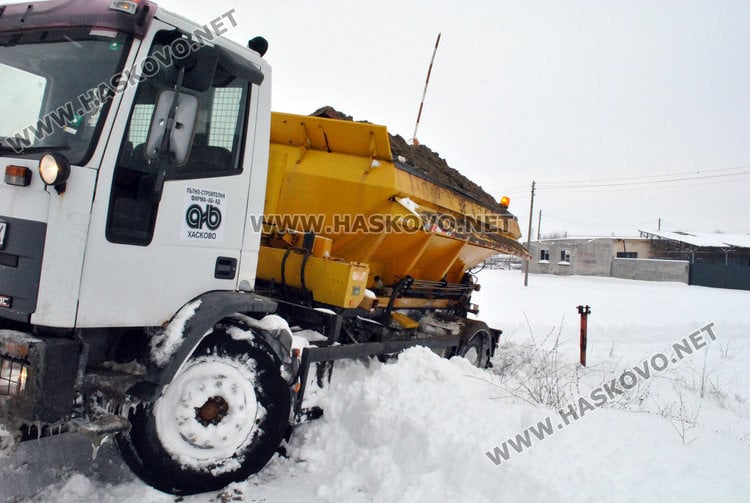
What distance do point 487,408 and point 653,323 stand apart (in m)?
12.2

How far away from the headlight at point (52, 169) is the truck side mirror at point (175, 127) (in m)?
0.38

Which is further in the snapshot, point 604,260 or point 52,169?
point 604,260

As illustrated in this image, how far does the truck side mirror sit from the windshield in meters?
0.28

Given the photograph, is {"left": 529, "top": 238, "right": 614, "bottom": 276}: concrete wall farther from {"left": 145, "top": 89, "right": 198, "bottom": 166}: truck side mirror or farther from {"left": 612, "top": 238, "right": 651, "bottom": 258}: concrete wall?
{"left": 145, "top": 89, "right": 198, "bottom": 166}: truck side mirror

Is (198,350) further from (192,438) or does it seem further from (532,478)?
(532,478)

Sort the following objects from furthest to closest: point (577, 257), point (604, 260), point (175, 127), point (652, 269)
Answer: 1. point (577, 257)
2. point (604, 260)
3. point (652, 269)
4. point (175, 127)

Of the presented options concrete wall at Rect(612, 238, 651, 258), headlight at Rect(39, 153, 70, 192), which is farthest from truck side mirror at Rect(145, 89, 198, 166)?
concrete wall at Rect(612, 238, 651, 258)

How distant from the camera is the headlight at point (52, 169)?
7.63 feet

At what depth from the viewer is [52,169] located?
2332 millimetres

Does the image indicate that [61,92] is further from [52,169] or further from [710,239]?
[710,239]

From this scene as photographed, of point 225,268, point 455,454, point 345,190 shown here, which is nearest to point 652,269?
point 345,190

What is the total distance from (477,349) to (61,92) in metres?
5.72

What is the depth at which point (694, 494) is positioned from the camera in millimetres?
2611

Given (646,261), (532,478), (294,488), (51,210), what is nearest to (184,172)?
(51,210)
